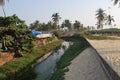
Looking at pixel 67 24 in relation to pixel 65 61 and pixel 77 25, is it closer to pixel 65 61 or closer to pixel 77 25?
pixel 77 25

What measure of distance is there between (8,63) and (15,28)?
6.76 metres

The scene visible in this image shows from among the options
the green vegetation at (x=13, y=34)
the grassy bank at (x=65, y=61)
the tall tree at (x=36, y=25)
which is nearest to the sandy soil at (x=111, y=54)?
the grassy bank at (x=65, y=61)

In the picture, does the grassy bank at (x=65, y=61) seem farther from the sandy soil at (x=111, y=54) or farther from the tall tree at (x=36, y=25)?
the tall tree at (x=36, y=25)

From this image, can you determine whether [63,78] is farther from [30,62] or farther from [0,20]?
[0,20]

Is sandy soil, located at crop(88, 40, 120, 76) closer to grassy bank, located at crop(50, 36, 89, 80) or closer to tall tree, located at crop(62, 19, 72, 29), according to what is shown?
grassy bank, located at crop(50, 36, 89, 80)

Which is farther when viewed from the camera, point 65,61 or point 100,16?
point 100,16

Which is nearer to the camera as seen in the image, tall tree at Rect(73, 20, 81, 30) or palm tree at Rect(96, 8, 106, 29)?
palm tree at Rect(96, 8, 106, 29)

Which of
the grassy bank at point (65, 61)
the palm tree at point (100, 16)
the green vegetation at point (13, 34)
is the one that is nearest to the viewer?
the grassy bank at point (65, 61)

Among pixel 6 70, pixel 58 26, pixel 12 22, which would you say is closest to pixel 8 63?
pixel 6 70

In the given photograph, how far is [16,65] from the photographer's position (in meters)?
30.1

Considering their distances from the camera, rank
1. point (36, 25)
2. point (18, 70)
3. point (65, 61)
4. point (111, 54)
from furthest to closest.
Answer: point (36, 25) < point (65, 61) < point (18, 70) < point (111, 54)

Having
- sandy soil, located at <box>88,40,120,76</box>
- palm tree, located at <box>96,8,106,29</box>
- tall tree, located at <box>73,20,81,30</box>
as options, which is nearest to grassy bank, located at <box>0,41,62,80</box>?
sandy soil, located at <box>88,40,120,76</box>

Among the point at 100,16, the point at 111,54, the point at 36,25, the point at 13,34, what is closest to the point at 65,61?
the point at 13,34

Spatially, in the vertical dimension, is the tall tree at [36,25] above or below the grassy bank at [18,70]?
above
